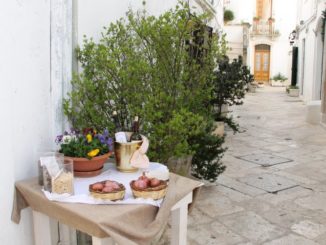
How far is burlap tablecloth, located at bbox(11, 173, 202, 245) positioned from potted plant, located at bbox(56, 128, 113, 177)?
276mm

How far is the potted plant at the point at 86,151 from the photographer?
2333mm

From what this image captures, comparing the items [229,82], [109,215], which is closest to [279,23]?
[229,82]

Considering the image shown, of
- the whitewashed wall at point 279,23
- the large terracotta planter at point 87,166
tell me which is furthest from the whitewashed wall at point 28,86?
the whitewashed wall at point 279,23

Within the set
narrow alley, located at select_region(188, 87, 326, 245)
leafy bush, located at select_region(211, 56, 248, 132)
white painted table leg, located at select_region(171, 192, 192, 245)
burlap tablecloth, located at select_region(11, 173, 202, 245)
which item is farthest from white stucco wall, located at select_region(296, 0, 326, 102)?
burlap tablecloth, located at select_region(11, 173, 202, 245)

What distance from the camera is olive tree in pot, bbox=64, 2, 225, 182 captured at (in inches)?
116

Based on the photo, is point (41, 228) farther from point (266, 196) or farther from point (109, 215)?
point (266, 196)

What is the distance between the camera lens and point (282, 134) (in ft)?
27.6

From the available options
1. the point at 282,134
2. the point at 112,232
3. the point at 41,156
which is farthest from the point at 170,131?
the point at 282,134

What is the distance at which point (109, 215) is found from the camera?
184 centimetres

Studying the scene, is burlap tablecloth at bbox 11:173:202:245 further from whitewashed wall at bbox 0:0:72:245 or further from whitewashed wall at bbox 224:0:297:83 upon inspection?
whitewashed wall at bbox 224:0:297:83

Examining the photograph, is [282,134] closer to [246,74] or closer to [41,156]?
[246,74]

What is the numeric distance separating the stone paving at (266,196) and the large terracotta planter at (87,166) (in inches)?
51.1

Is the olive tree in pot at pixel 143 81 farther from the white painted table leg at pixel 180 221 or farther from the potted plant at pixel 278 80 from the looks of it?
the potted plant at pixel 278 80

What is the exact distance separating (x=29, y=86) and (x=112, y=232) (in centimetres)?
114
